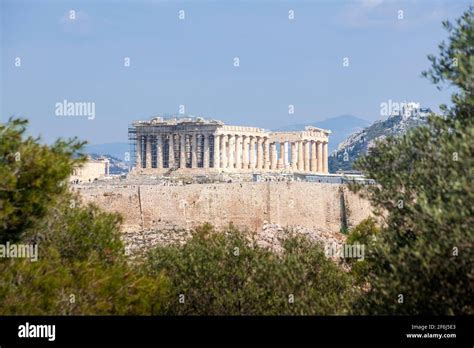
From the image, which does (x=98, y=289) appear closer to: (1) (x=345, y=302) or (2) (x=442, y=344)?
(1) (x=345, y=302)

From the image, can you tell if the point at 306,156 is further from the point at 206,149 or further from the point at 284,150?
the point at 206,149

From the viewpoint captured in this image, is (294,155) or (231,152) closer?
(231,152)

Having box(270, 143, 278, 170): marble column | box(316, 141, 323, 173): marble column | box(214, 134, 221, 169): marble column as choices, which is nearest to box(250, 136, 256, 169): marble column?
box(270, 143, 278, 170): marble column

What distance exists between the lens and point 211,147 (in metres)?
65.4

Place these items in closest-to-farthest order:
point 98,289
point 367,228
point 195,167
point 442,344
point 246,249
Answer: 1. point 442,344
2. point 98,289
3. point 246,249
4. point 367,228
5. point 195,167

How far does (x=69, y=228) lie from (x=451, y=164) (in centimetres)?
834

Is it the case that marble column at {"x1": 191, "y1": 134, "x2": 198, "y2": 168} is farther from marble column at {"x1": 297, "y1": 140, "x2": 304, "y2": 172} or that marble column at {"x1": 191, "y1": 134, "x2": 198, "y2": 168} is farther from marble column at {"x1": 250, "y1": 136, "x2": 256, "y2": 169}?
marble column at {"x1": 297, "y1": 140, "x2": 304, "y2": 172}

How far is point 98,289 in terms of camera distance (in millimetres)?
17188

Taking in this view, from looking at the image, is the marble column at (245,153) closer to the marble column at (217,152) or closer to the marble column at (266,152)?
the marble column at (266,152)

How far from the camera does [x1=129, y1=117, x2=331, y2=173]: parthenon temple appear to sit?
65.2 meters

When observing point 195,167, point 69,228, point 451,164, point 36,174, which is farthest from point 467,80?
point 195,167

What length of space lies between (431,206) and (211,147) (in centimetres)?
5174

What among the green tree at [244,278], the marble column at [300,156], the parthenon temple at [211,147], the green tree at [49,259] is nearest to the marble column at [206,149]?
the parthenon temple at [211,147]

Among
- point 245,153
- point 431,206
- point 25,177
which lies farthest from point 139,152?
point 431,206
